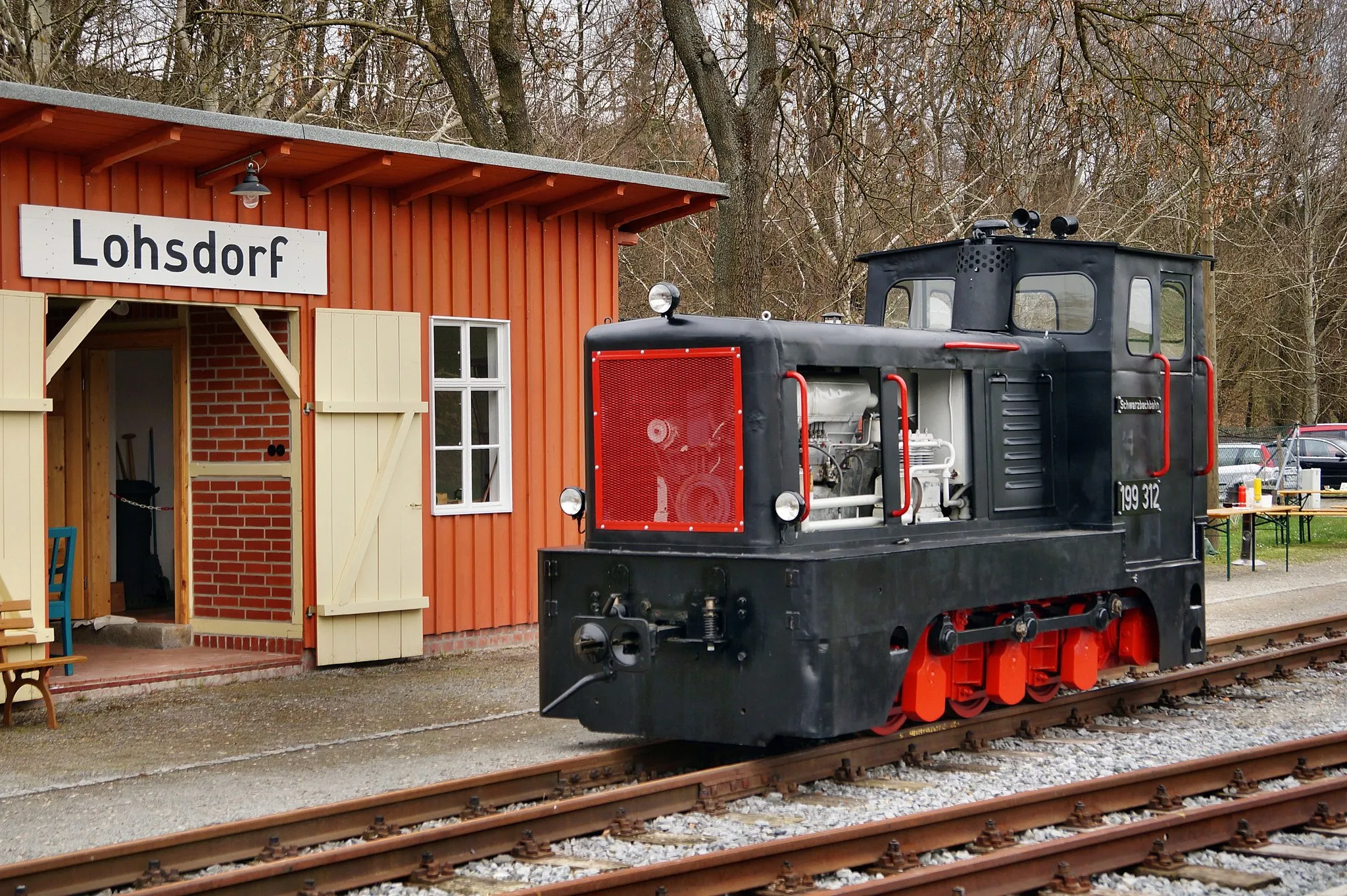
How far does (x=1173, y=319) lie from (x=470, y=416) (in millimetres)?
5495

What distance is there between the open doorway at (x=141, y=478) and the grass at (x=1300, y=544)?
12631mm

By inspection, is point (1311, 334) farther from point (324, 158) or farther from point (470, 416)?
point (324, 158)

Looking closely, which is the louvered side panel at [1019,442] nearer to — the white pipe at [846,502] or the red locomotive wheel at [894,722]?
the white pipe at [846,502]

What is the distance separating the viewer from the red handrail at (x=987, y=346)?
316 inches

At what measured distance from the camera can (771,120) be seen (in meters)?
14.5

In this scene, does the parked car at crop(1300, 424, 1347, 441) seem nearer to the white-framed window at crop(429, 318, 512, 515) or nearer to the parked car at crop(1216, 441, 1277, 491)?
the parked car at crop(1216, 441, 1277, 491)

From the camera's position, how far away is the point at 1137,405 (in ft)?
28.8

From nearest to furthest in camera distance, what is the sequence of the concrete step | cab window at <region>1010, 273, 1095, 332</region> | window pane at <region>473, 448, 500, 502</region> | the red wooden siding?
cab window at <region>1010, 273, 1095, 332</region> < the red wooden siding < the concrete step < window pane at <region>473, 448, 500, 502</region>

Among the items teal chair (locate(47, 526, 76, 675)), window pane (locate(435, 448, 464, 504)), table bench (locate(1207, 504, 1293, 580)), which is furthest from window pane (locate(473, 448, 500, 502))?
table bench (locate(1207, 504, 1293, 580))

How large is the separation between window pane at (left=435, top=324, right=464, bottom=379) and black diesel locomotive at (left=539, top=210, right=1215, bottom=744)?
3846mm

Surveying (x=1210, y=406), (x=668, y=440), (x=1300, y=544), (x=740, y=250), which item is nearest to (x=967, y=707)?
(x=668, y=440)

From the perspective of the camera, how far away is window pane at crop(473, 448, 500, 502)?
12.0m

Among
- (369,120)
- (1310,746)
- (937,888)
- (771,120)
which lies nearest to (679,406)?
(937,888)

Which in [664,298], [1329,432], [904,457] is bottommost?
[904,457]
